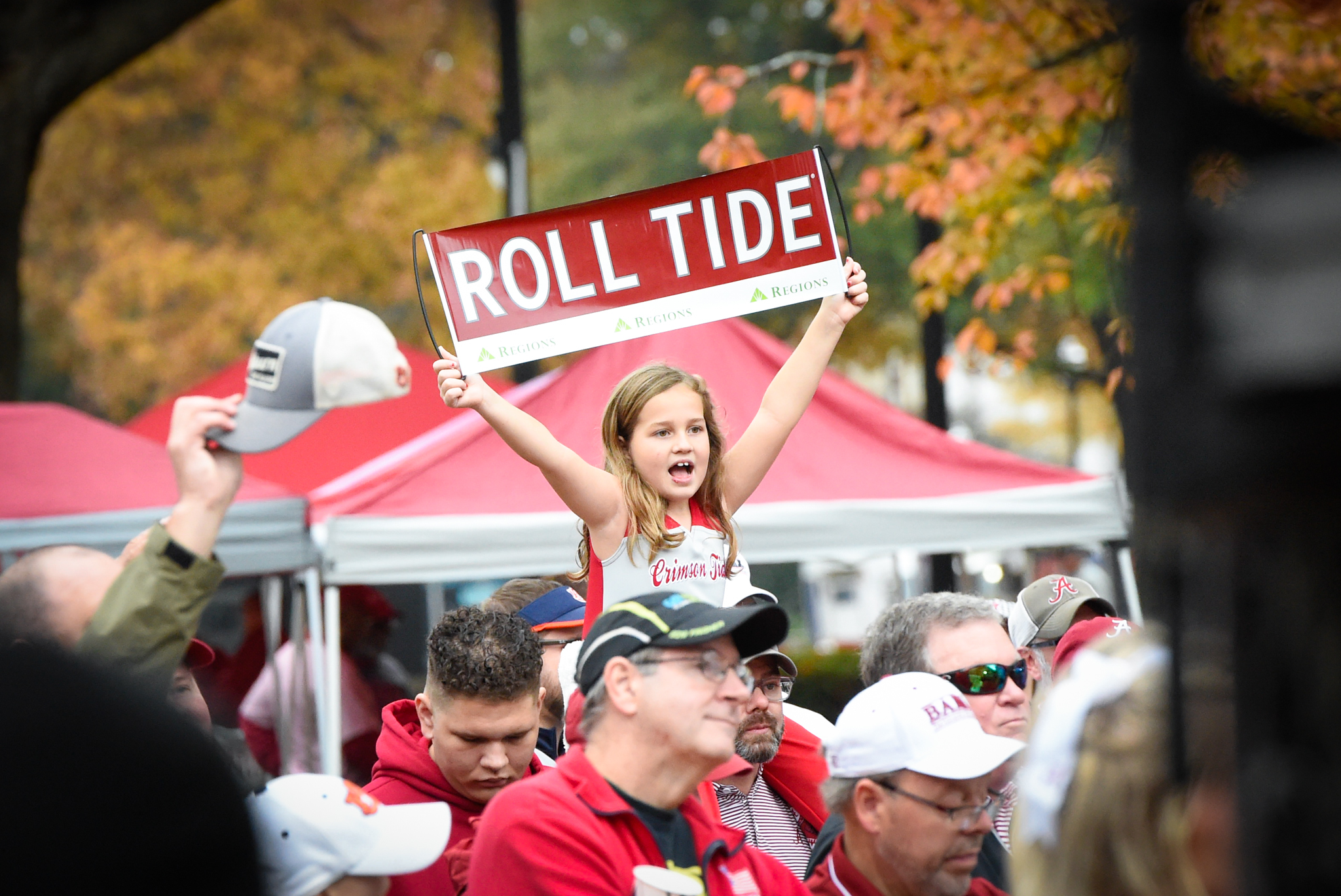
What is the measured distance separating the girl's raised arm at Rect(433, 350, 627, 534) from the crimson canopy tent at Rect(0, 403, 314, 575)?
2.99 metres

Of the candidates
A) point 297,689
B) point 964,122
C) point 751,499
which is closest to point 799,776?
point 751,499

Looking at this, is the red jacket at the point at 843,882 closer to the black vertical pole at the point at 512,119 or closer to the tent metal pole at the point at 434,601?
the black vertical pole at the point at 512,119

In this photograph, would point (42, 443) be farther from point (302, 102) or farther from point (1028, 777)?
point (302, 102)

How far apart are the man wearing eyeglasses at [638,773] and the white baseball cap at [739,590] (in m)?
0.77

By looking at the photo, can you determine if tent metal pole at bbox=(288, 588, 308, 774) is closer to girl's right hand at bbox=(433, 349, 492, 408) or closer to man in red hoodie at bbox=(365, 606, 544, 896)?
man in red hoodie at bbox=(365, 606, 544, 896)

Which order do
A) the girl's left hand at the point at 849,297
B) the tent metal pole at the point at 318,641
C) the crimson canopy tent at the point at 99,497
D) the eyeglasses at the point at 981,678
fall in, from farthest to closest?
the tent metal pole at the point at 318,641 → the crimson canopy tent at the point at 99,497 → the girl's left hand at the point at 849,297 → the eyeglasses at the point at 981,678

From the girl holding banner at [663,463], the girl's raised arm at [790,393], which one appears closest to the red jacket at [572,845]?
the girl holding banner at [663,463]

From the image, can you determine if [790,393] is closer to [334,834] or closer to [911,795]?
[911,795]

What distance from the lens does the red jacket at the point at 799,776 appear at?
372cm

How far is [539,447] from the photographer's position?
3.36m

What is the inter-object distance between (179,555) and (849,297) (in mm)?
2320

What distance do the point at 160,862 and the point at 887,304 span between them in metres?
15.4

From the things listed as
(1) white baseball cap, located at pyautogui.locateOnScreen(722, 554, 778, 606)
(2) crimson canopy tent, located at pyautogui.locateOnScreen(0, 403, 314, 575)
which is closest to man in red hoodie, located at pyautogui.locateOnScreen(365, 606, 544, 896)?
(1) white baseball cap, located at pyautogui.locateOnScreen(722, 554, 778, 606)

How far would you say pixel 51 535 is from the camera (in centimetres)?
596
